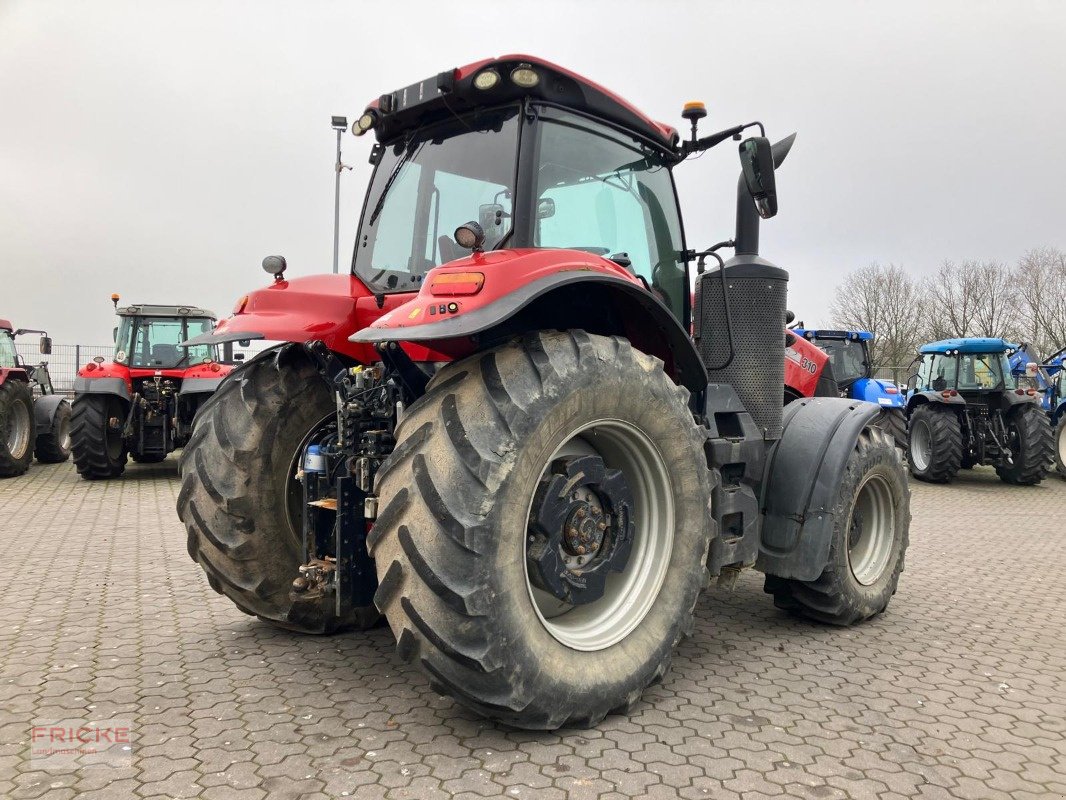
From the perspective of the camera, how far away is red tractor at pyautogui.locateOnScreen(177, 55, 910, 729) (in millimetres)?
2727

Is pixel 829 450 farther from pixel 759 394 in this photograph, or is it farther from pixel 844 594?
pixel 844 594

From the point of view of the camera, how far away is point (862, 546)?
477cm

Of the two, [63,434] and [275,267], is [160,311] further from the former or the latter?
[275,267]

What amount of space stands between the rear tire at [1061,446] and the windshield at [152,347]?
14091mm

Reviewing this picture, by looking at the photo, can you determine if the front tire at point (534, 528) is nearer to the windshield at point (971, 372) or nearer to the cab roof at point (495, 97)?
the cab roof at point (495, 97)

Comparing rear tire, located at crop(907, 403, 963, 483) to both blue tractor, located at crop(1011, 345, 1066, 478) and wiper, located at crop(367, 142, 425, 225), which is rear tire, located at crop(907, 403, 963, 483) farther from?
wiper, located at crop(367, 142, 425, 225)

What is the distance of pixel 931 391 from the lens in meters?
13.5

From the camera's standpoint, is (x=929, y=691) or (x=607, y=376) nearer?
(x=607, y=376)

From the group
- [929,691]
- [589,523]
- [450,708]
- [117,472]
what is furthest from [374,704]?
[117,472]

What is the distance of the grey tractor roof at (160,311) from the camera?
1290 cm

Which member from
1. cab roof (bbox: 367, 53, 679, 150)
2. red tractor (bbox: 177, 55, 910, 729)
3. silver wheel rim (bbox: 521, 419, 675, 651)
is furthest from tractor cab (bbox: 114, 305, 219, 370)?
silver wheel rim (bbox: 521, 419, 675, 651)

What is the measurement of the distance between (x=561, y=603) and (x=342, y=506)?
1.00 m

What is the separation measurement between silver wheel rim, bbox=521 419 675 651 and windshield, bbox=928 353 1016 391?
1185 cm

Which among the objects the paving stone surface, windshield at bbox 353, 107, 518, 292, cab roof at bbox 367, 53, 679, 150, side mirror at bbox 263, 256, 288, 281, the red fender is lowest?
the paving stone surface
